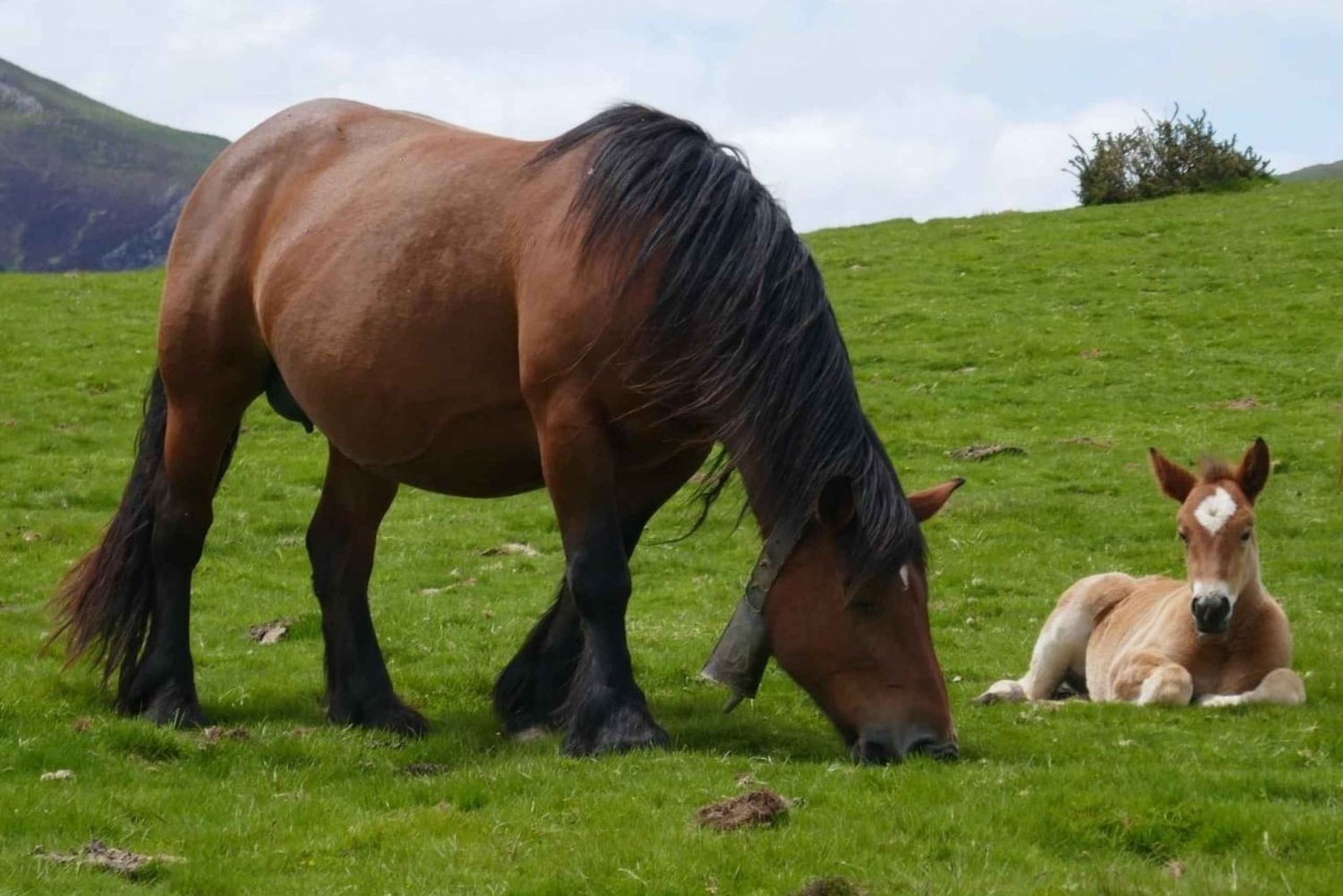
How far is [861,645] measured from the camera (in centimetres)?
678

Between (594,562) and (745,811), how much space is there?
1787 millimetres

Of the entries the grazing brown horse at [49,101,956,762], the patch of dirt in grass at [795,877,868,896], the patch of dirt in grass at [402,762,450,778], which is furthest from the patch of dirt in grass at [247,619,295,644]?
the patch of dirt in grass at [795,877,868,896]

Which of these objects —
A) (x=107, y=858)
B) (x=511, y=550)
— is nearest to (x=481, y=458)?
(x=107, y=858)

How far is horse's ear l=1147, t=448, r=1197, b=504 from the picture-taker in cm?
1001

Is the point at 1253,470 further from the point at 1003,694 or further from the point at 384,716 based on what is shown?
the point at 384,716

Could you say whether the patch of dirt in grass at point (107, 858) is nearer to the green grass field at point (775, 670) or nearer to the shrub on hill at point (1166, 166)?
the green grass field at point (775, 670)

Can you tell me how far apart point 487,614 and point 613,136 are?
250 inches

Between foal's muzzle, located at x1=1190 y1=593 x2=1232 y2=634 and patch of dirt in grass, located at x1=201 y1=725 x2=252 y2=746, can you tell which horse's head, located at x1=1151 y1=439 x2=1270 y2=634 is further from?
patch of dirt in grass, located at x1=201 y1=725 x2=252 y2=746

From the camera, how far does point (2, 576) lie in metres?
14.7

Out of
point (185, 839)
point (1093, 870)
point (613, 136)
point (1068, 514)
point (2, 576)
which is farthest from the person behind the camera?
point (1068, 514)

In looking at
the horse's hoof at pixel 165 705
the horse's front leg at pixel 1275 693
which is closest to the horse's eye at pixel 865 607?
the horse's front leg at pixel 1275 693

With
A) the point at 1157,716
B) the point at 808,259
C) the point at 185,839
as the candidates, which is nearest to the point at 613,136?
the point at 808,259

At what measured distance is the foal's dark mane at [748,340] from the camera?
6770 millimetres

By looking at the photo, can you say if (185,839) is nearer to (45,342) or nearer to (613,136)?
(613,136)
